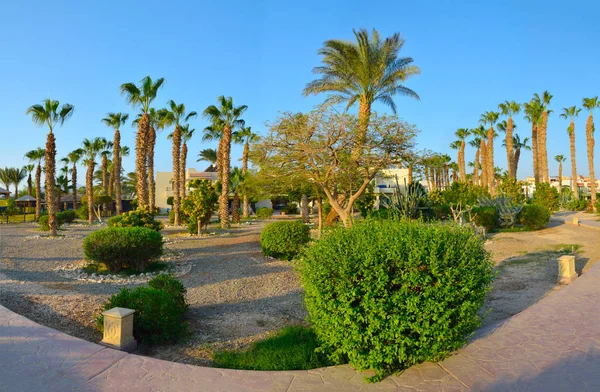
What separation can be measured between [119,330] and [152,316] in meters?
0.64

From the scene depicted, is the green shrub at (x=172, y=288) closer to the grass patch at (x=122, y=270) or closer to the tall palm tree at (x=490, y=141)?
the grass patch at (x=122, y=270)

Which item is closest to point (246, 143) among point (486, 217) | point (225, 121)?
point (225, 121)

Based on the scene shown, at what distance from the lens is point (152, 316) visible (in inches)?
222

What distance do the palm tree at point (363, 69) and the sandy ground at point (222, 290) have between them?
935 centimetres

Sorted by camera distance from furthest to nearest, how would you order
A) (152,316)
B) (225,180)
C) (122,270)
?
1. (225,180)
2. (122,270)
3. (152,316)

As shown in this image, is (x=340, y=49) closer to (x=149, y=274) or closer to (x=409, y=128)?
(x=409, y=128)

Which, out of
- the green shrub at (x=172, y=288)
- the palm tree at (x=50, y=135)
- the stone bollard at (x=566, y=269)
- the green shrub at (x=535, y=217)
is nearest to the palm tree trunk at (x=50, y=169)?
the palm tree at (x=50, y=135)

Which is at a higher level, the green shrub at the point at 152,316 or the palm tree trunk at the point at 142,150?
the palm tree trunk at the point at 142,150

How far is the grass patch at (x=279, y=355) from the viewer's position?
466 centimetres

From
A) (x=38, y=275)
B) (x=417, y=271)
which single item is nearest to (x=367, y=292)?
(x=417, y=271)

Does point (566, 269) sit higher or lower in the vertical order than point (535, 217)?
lower

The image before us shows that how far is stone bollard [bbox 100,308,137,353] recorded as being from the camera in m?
5.04

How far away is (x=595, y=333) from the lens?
202 inches

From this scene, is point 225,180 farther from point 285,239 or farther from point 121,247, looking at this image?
point 121,247
